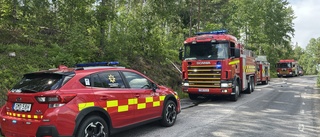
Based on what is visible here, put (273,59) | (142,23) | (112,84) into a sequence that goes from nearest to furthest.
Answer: (112,84) < (142,23) < (273,59)

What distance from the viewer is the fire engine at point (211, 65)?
1122 cm

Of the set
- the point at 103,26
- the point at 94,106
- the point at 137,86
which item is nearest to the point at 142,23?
the point at 103,26

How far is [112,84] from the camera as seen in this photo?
5.43 meters

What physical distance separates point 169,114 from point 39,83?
3567mm

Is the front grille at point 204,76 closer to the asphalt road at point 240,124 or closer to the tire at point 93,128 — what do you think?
the asphalt road at point 240,124

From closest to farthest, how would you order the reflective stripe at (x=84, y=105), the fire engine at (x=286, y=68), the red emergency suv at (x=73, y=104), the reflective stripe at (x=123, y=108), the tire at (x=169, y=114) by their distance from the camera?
the red emergency suv at (x=73, y=104)
the reflective stripe at (x=84, y=105)
the reflective stripe at (x=123, y=108)
the tire at (x=169, y=114)
the fire engine at (x=286, y=68)

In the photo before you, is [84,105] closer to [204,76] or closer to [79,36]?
[79,36]

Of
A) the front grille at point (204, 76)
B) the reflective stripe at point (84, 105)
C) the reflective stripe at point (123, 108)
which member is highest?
the front grille at point (204, 76)

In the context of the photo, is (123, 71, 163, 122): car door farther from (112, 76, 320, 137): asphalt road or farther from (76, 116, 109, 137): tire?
(76, 116, 109, 137): tire

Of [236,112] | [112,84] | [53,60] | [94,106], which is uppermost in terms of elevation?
[53,60]

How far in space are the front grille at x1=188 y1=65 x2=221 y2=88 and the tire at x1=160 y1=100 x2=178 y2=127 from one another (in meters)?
4.48

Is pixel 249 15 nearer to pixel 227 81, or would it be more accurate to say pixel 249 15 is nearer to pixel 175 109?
pixel 227 81

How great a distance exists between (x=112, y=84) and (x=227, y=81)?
698cm

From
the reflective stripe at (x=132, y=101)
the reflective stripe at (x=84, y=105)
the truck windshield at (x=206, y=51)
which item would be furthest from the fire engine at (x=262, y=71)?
the reflective stripe at (x=84, y=105)
